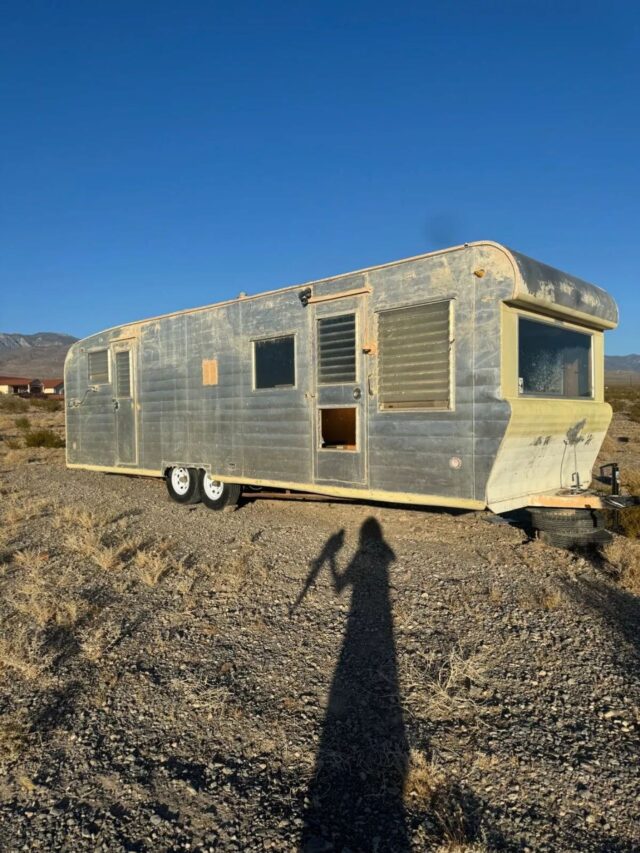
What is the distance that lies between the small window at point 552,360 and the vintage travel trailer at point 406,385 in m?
0.02

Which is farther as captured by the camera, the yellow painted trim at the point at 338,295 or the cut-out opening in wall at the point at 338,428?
the cut-out opening in wall at the point at 338,428

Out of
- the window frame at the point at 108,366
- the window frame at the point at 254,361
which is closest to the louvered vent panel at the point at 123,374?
the window frame at the point at 108,366

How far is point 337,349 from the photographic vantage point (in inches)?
272

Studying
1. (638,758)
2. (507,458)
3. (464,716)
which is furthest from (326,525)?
(638,758)

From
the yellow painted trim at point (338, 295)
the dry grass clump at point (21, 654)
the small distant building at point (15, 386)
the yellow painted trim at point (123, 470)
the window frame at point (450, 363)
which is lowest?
the dry grass clump at point (21, 654)

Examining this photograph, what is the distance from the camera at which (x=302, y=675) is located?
149 inches

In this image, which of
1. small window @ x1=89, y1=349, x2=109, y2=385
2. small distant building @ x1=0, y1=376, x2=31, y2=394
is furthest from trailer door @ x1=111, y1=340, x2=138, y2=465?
small distant building @ x1=0, y1=376, x2=31, y2=394

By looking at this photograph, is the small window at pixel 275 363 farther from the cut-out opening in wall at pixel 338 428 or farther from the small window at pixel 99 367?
the small window at pixel 99 367

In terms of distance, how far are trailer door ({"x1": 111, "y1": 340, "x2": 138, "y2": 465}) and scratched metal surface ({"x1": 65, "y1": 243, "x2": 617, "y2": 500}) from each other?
0.11 m

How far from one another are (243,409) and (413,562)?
10.7 ft

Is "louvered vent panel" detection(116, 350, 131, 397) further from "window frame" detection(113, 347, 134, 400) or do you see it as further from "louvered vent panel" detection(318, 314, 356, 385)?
"louvered vent panel" detection(318, 314, 356, 385)

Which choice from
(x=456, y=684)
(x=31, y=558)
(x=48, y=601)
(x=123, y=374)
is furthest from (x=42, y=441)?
(x=456, y=684)

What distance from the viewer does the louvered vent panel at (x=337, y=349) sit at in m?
6.75

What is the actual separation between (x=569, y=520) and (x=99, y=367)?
826 centimetres
